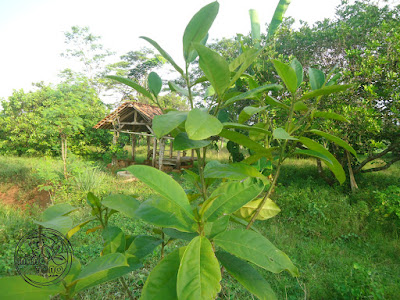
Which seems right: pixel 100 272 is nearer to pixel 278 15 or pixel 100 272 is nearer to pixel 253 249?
pixel 253 249

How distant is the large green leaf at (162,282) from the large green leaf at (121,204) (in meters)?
0.12

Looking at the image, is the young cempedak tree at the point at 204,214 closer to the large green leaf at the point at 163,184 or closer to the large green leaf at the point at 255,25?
the large green leaf at the point at 163,184

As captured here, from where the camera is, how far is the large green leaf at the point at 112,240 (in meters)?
0.53

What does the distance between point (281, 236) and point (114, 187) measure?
4122mm

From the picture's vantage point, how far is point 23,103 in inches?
472

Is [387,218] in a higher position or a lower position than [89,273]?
lower

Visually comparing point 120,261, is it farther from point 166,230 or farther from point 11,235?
point 11,235

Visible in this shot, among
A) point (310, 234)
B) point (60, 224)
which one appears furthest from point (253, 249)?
point (310, 234)

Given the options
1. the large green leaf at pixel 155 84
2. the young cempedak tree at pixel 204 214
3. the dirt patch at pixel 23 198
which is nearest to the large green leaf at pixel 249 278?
the young cempedak tree at pixel 204 214

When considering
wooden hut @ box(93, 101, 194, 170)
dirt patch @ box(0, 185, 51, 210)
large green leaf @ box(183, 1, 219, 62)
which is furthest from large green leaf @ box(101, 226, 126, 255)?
wooden hut @ box(93, 101, 194, 170)

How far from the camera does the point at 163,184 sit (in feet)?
1.40

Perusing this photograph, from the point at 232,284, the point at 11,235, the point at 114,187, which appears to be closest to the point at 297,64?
the point at 232,284

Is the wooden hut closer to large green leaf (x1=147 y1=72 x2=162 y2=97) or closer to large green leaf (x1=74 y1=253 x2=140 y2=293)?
large green leaf (x1=147 y1=72 x2=162 y2=97)

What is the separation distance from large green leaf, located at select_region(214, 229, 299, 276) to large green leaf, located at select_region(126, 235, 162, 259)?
217 millimetres
